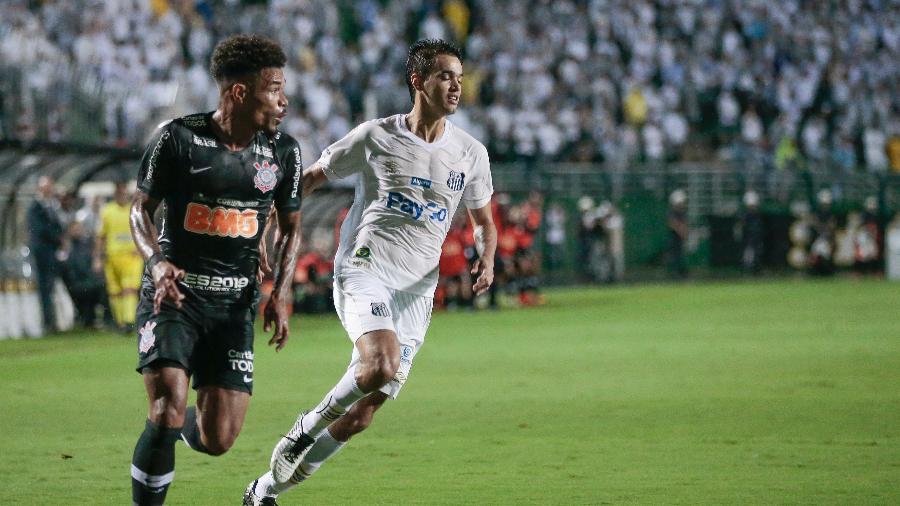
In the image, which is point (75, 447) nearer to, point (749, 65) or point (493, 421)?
point (493, 421)

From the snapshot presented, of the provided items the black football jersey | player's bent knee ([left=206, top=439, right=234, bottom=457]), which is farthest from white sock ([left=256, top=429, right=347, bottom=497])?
the black football jersey

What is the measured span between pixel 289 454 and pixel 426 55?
2.37 meters

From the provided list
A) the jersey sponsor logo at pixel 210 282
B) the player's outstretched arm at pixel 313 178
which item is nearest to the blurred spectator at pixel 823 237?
the player's outstretched arm at pixel 313 178

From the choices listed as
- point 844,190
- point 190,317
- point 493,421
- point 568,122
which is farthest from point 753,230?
point 190,317

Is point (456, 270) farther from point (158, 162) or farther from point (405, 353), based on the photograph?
point (158, 162)

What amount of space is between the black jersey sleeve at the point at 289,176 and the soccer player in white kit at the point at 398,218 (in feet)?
2.44

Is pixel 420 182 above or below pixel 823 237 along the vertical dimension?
above

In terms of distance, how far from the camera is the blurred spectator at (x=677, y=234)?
32.7m

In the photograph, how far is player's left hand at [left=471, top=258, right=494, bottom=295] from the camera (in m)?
7.82

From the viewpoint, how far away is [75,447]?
32.4 feet

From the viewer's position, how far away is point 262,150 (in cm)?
671

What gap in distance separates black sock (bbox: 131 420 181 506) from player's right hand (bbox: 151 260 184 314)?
0.57 m

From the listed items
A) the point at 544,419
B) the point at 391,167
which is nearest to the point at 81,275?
the point at 544,419

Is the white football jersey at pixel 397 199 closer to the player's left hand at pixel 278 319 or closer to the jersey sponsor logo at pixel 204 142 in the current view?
the player's left hand at pixel 278 319
